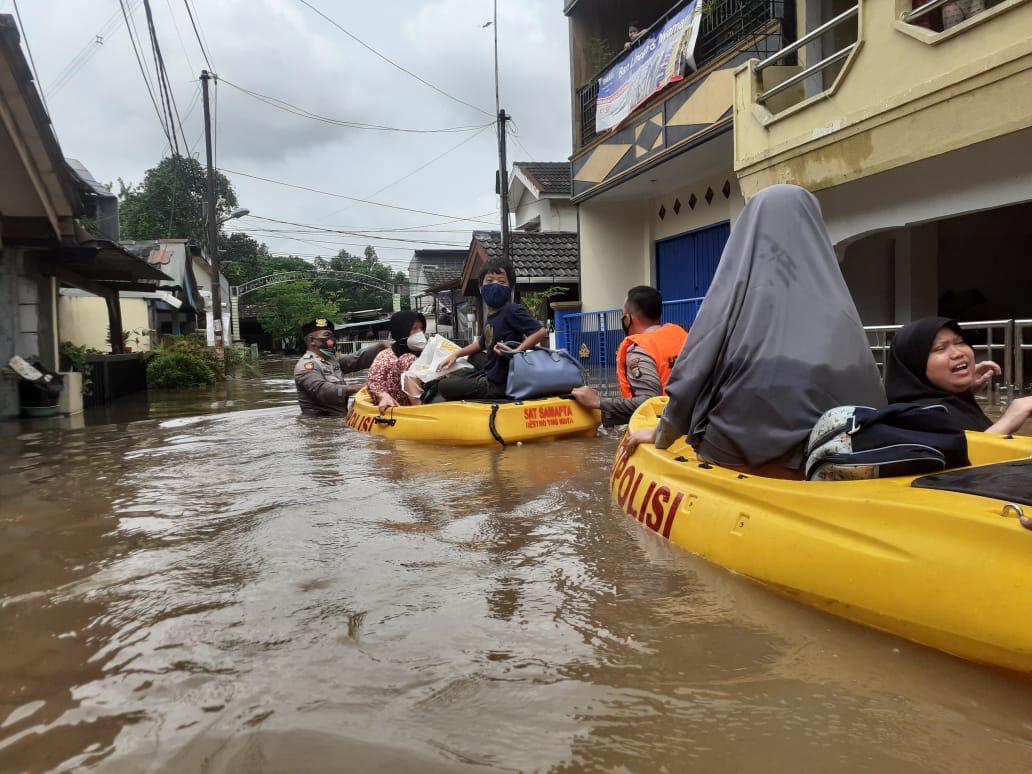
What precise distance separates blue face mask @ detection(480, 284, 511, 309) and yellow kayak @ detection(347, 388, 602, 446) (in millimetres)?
920

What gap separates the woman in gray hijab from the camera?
3135 mm

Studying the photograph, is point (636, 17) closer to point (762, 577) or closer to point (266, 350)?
point (762, 577)

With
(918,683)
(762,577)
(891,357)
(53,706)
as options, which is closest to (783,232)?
(891,357)

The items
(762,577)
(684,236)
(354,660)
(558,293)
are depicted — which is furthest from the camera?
(558,293)

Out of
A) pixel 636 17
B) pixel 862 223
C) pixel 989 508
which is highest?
pixel 636 17

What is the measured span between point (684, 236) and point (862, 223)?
5.74 metres

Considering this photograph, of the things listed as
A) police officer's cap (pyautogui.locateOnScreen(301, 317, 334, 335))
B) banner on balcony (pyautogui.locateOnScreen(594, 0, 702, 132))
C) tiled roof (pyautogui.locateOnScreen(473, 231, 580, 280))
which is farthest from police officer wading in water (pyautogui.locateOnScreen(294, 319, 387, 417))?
tiled roof (pyautogui.locateOnScreen(473, 231, 580, 280))

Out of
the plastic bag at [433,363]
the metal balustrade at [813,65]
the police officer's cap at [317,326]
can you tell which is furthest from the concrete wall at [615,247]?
the plastic bag at [433,363]

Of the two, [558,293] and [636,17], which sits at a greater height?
[636,17]

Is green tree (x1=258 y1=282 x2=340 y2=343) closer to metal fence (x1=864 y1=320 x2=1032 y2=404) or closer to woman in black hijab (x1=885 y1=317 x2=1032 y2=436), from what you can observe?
metal fence (x1=864 y1=320 x2=1032 y2=404)

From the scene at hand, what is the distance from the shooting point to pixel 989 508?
7.45 ft

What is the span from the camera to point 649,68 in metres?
12.3

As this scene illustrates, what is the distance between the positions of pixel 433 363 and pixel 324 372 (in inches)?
104

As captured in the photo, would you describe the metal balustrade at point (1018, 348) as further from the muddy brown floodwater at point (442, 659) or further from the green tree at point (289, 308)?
the green tree at point (289, 308)
